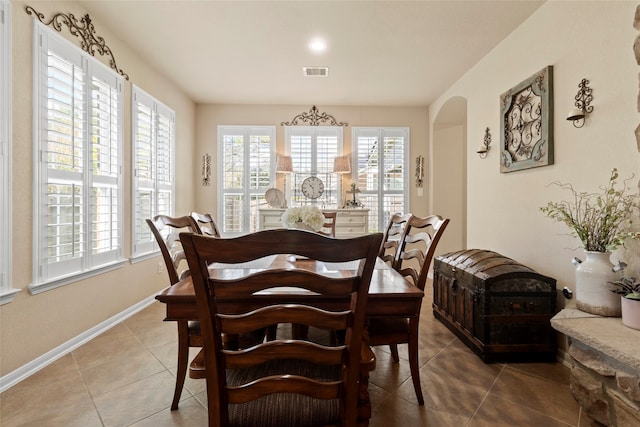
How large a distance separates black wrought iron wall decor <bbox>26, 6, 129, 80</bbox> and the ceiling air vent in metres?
1.92

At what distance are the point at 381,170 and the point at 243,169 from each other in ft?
7.40

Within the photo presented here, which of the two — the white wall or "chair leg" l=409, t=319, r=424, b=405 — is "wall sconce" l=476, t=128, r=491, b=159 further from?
"chair leg" l=409, t=319, r=424, b=405

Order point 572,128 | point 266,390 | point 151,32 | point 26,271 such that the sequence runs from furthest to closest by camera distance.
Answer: point 151,32
point 572,128
point 26,271
point 266,390

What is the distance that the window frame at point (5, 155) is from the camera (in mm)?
1757

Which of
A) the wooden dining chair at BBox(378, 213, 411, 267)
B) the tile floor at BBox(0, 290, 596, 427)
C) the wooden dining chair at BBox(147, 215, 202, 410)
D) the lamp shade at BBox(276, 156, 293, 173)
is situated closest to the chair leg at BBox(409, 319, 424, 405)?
the tile floor at BBox(0, 290, 596, 427)

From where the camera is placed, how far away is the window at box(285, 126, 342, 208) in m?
4.66

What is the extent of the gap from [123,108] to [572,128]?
3854 millimetres

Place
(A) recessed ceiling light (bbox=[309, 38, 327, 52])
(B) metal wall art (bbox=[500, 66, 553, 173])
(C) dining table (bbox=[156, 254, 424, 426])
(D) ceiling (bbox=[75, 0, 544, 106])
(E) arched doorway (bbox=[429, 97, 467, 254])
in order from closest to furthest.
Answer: (C) dining table (bbox=[156, 254, 424, 426]) < (B) metal wall art (bbox=[500, 66, 553, 173]) < (D) ceiling (bbox=[75, 0, 544, 106]) < (A) recessed ceiling light (bbox=[309, 38, 327, 52]) < (E) arched doorway (bbox=[429, 97, 467, 254])

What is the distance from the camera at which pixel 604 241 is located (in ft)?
5.57

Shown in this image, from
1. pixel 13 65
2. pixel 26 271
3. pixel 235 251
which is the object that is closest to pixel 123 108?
pixel 13 65

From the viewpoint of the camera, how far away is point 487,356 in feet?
6.78

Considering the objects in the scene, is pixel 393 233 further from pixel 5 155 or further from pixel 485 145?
pixel 5 155

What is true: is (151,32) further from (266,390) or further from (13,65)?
(266,390)

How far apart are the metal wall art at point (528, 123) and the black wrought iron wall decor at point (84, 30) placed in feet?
12.2
